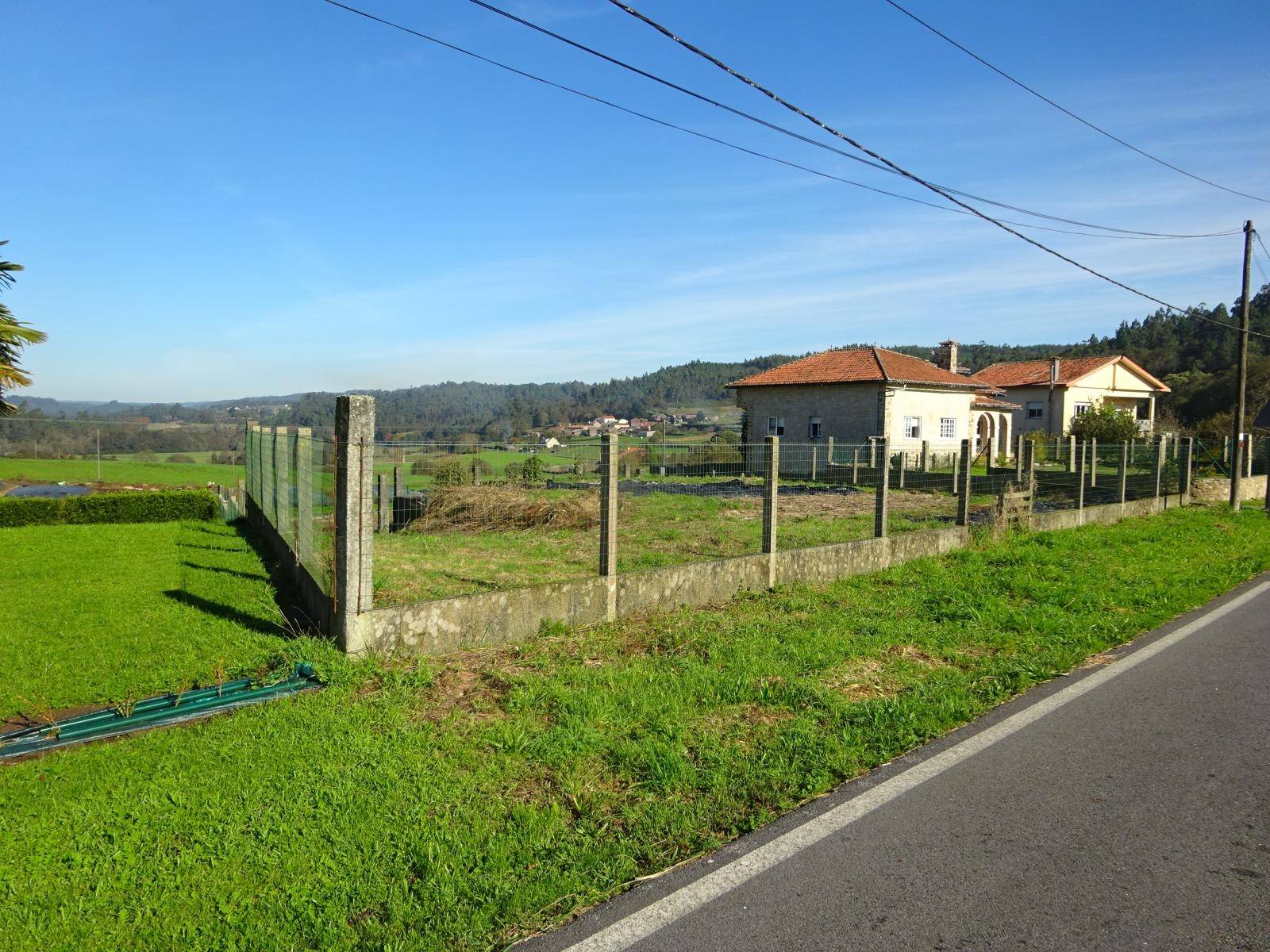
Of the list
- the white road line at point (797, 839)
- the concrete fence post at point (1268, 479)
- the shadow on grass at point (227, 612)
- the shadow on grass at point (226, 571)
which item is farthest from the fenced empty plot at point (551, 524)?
the concrete fence post at point (1268, 479)

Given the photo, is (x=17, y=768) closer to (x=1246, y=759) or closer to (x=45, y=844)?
(x=45, y=844)

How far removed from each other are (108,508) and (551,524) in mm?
12468

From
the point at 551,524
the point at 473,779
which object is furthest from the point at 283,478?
the point at 473,779

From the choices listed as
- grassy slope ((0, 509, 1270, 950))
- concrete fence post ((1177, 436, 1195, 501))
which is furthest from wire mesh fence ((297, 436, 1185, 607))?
concrete fence post ((1177, 436, 1195, 501))

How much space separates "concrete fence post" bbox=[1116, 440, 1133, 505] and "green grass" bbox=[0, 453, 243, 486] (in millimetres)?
21839

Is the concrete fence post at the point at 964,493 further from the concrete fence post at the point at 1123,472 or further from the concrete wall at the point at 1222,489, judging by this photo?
the concrete wall at the point at 1222,489

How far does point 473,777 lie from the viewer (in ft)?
13.5

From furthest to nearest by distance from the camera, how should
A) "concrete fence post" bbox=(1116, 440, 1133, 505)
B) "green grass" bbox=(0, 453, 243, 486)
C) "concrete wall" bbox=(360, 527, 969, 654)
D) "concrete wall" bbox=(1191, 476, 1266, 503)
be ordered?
1. "green grass" bbox=(0, 453, 243, 486)
2. "concrete wall" bbox=(1191, 476, 1266, 503)
3. "concrete fence post" bbox=(1116, 440, 1133, 505)
4. "concrete wall" bbox=(360, 527, 969, 654)

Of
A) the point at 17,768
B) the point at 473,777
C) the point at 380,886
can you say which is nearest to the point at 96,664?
the point at 17,768

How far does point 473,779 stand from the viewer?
410cm

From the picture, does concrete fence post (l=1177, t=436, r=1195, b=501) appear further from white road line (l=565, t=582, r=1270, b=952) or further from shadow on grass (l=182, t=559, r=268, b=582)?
shadow on grass (l=182, t=559, r=268, b=582)

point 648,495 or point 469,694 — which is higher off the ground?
point 648,495

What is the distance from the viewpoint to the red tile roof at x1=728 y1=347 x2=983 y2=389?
3822 centimetres

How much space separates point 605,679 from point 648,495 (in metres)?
7.00
